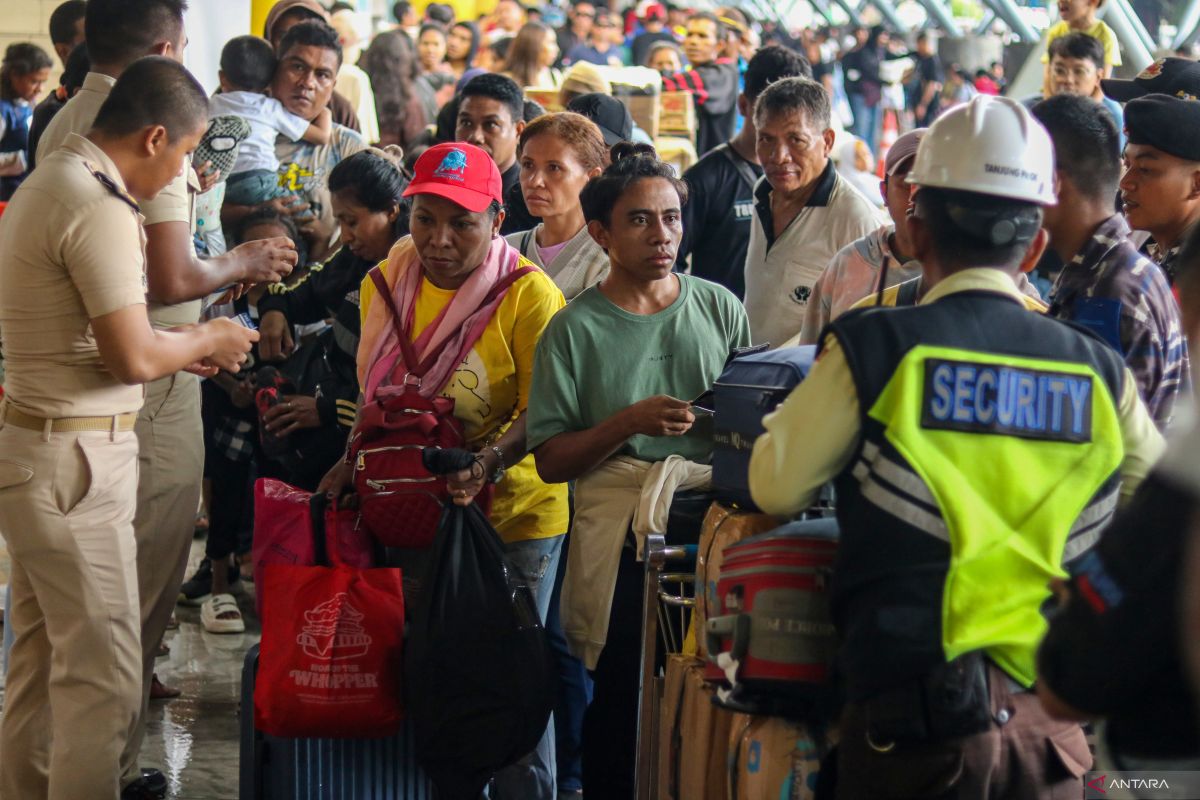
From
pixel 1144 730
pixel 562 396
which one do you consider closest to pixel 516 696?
pixel 562 396

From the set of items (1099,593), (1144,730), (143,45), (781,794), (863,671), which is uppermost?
(143,45)

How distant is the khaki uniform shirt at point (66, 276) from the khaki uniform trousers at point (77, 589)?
117mm

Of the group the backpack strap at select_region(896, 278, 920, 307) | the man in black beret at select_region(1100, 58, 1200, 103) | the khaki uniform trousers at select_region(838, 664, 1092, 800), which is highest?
the man in black beret at select_region(1100, 58, 1200, 103)

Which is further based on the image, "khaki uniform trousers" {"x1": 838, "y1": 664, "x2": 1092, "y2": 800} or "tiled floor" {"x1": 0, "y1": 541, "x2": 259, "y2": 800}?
"tiled floor" {"x1": 0, "y1": 541, "x2": 259, "y2": 800}

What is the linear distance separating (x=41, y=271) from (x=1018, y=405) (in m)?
2.30

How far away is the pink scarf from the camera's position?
370 cm

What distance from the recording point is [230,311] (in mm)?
5266

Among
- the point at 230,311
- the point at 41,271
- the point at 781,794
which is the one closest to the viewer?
the point at 781,794

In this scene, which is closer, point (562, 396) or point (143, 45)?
point (562, 396)

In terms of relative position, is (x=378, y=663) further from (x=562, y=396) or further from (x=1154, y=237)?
(x=1154, y=237)

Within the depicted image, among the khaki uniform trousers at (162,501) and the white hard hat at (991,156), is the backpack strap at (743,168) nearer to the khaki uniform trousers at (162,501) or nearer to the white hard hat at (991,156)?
the khaki uniform trousers at (162,501)

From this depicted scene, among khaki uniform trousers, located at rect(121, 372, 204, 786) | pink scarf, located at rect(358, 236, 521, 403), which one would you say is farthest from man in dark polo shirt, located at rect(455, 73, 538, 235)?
khaki uniform trousers, located at rect(121, 372, 204, 786)

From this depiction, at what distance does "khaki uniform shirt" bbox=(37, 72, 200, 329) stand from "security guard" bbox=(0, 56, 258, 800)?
0.19 m

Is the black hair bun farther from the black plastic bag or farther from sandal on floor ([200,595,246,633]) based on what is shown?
sandal on floor ([200,595,246,633])
